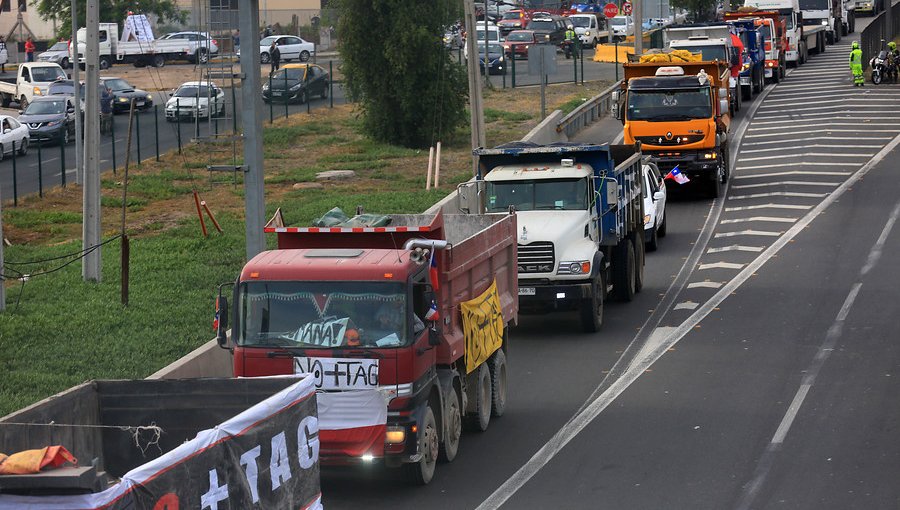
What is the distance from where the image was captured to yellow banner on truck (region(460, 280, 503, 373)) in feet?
47.9

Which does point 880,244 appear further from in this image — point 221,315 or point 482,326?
point 221,315

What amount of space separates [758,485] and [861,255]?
44.6ft

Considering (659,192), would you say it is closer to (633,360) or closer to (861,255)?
(861,255)

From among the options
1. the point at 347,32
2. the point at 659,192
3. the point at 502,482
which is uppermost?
the point at 347,32

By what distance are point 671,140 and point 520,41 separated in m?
36.2

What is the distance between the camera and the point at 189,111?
47.9 metres

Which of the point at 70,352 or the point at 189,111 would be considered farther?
the point at 189,111

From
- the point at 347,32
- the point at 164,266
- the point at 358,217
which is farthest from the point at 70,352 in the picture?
the point at 347,32

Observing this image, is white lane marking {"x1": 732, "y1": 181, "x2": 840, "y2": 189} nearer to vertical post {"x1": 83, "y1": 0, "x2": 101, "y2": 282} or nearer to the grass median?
the grass median

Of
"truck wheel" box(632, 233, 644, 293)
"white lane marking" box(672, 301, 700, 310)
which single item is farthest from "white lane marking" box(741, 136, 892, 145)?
"white lane marking" box(672, 301, 700, 310)

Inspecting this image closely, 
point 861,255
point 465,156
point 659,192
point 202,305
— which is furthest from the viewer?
point 465,156

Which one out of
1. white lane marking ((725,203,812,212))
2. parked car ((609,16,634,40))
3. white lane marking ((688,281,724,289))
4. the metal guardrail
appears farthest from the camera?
parked car ((609,16,634,40))

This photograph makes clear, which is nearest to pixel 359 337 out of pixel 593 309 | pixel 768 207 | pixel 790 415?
pixel 790 415

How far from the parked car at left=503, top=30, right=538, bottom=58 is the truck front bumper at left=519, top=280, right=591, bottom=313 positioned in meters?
46.5
